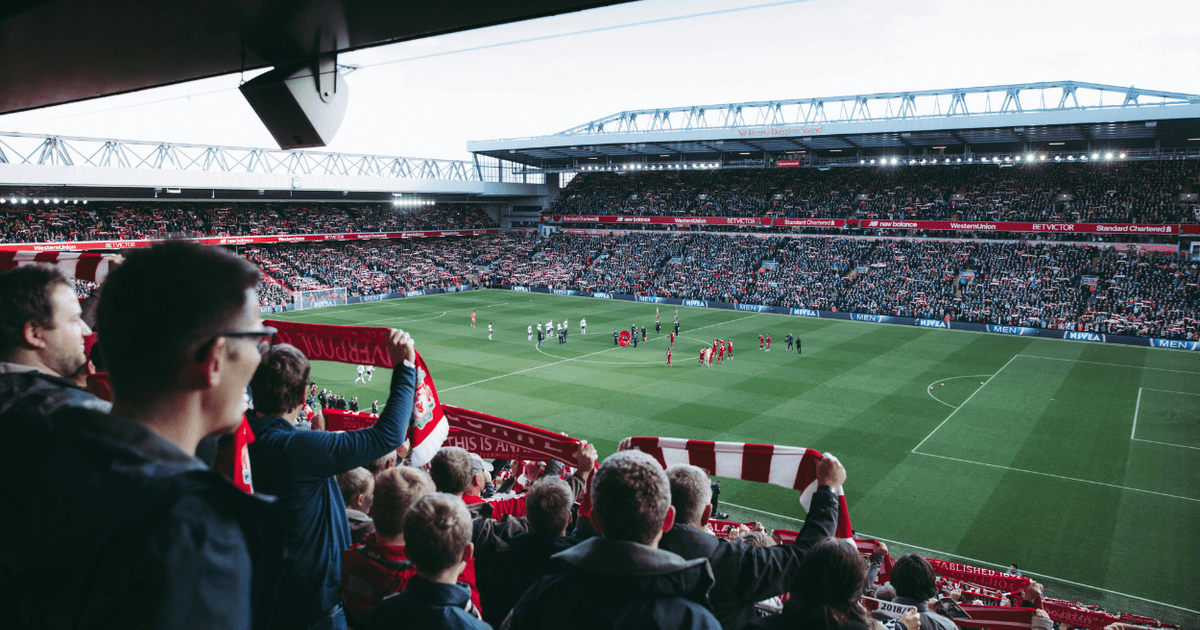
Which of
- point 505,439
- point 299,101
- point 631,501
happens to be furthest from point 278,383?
point 505,439

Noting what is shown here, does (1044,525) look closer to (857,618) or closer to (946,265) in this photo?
(857,618)

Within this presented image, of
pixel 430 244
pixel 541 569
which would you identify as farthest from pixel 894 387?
pixel 430 244

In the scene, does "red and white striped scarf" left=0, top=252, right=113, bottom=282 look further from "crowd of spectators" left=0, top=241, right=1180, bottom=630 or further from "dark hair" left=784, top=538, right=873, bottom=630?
"dark hair" left=784, top=538, right=873, bottom=630

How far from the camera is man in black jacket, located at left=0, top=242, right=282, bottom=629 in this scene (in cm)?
145

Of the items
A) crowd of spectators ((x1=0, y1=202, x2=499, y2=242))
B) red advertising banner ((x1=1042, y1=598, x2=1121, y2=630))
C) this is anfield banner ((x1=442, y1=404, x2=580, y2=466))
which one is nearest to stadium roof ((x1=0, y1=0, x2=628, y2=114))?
this is anfield banner ((x1=442, y1=404, x2=580, y2=466))

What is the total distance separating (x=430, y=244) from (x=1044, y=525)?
66.5 metres

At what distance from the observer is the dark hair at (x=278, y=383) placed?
13.3ft

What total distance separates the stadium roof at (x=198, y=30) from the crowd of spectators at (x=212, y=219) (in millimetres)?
41584

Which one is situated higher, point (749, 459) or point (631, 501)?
point (631, 501)

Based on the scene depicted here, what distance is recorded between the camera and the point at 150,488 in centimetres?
149

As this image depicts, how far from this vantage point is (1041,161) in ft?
180

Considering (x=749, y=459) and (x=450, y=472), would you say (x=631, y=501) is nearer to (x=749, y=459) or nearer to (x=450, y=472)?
(x=450, y=472)

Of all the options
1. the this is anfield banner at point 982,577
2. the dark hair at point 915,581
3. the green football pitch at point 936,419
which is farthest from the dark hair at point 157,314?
the green football pitch at point 936,419

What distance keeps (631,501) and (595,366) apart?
29943 millimetres
